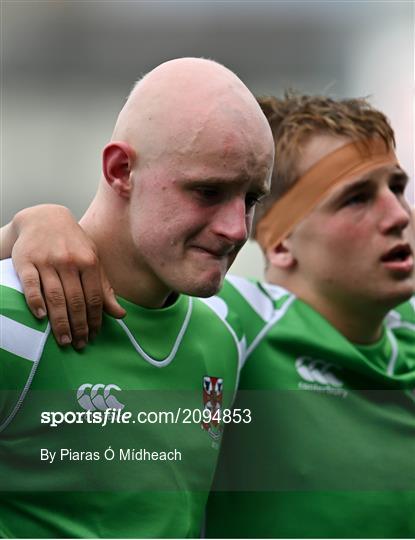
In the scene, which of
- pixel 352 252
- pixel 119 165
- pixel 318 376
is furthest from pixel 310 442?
pixel 119 165

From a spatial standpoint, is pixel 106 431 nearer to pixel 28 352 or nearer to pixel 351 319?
pixel 28 352

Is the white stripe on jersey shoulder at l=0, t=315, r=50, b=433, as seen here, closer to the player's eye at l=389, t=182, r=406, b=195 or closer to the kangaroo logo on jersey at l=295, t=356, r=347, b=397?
the kangaroo logo on jersey at l=295, t=356, r=347, b=397

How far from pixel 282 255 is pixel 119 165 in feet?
3.00

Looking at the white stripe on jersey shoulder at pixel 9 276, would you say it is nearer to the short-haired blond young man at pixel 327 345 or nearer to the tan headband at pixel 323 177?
the short-haired blond young man at pixel 327 345

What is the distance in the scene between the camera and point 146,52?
5371 millimetres

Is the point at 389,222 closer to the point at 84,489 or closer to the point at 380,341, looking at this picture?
the point at 380,341

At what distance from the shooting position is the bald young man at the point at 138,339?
5.95 ft

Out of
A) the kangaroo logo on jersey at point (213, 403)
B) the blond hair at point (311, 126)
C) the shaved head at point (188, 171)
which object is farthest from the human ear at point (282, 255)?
the shaved head at point (188, 171)

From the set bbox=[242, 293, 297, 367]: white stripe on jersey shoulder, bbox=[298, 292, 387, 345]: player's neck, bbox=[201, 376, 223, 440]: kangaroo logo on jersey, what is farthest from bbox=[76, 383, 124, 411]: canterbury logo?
bbox=[298, 292, 387, 345]: player's neck

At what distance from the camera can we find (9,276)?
6.08 ft

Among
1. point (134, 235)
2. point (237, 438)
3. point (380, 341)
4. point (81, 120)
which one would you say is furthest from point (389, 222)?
point (81, 120)

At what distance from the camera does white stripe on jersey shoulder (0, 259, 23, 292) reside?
6.00ft

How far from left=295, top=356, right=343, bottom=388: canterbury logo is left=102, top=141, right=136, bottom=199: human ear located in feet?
2.47

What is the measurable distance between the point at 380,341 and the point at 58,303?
3.67ft
